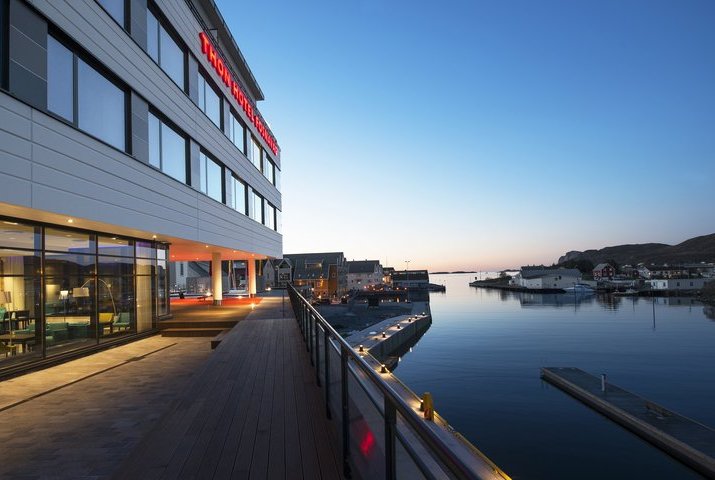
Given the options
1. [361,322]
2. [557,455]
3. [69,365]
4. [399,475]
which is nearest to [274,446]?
[399,475]

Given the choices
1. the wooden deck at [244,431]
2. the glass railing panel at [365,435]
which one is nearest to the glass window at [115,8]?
the wooden deck at [244,431]

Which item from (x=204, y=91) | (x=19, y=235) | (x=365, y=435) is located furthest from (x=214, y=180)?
(x=365, y=435)

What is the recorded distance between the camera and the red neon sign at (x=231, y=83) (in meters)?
19.2

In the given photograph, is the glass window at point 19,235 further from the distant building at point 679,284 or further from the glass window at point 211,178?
the distant building at point 679,284

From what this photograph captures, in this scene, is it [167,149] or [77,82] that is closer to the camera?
[77,82]

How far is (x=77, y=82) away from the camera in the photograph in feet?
34.4

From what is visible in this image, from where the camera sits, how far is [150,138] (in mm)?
14031

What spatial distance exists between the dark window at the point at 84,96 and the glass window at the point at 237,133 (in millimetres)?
10960

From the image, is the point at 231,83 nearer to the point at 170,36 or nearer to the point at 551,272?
the point at 170,36

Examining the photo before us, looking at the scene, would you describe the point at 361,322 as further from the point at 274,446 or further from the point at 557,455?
the point at 274,446

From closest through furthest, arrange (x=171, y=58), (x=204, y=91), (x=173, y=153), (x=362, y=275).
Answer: (x=173, y=153) → (x=171, y=58) → (x=204, y=91) → (x=362, y=275)

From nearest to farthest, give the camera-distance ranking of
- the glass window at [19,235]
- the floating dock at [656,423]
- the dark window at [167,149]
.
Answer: the glass window at [19,235] < the dark window at [167,149] < the floating dock at [656,423]

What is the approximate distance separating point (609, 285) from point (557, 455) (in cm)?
13702

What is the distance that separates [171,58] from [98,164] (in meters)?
6.87
